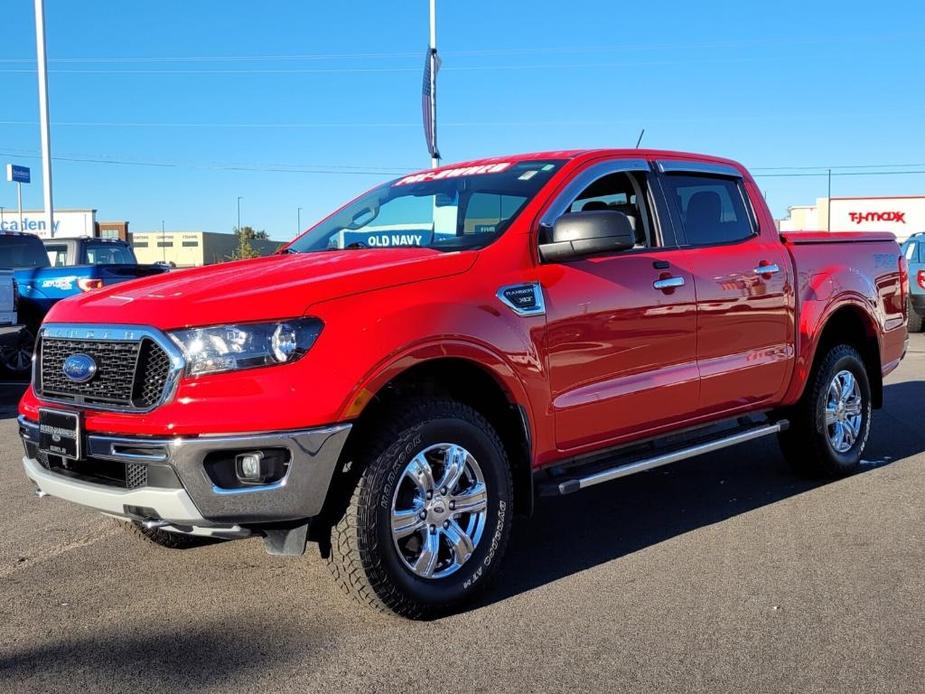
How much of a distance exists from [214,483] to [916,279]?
17.5 m

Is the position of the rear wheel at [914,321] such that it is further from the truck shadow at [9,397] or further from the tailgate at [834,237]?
Answer: the truck shadow at [9,397]

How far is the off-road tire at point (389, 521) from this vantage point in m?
3.50

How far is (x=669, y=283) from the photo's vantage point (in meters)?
4.71

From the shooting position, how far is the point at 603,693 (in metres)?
3.08

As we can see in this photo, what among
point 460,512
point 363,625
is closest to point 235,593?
point 363,625

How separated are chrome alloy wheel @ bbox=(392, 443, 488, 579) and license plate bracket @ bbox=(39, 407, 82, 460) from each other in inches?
48.3

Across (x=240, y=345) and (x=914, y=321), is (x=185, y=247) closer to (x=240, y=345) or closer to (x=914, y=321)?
(x=914, y=321)

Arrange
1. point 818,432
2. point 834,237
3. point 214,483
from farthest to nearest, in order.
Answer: point 834,237 → point 818,432 → point 214,483

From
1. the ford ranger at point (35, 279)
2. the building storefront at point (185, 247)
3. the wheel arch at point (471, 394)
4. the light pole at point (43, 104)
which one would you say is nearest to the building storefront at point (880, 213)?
the light pole at point (43, 104)

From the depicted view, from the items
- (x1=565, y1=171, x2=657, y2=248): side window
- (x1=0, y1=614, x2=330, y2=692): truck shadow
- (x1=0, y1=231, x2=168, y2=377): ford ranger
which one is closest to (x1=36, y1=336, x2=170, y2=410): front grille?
(x1=0, y1=614, x2=330, y2=692): truck shadow

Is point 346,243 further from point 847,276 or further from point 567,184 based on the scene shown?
point 847,276

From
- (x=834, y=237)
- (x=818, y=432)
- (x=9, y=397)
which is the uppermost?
(x=834, y=237)

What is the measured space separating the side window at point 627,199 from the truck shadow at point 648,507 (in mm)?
1527

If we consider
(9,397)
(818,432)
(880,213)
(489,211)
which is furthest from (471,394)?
(880,213)
